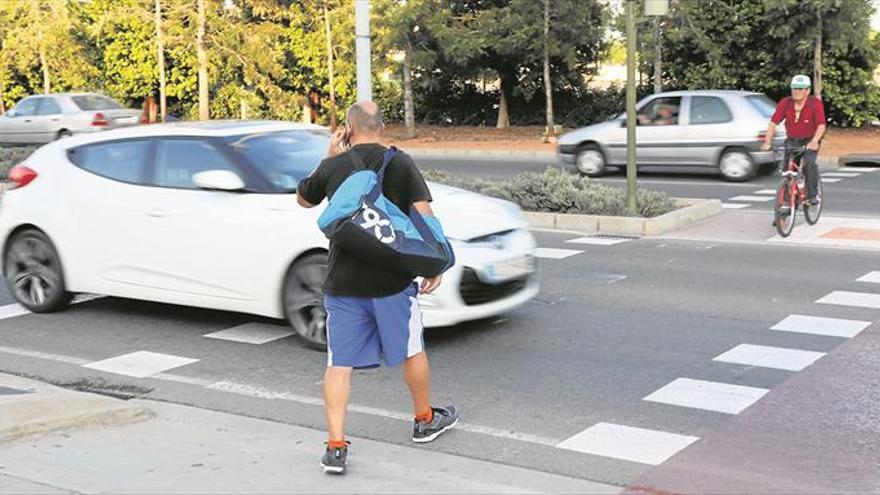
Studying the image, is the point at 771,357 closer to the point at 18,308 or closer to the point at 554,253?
the point at 554,253

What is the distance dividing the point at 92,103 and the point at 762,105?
57.9ft

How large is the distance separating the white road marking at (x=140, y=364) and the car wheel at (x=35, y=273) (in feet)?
5.36

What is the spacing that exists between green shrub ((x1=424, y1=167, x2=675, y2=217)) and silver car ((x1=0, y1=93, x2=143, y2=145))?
16013 mm

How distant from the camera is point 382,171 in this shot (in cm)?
498

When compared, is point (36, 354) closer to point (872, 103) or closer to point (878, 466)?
point (878, 466)

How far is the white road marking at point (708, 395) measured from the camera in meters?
6.16

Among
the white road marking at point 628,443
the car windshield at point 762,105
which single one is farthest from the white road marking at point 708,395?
the car windshield at point 762,105

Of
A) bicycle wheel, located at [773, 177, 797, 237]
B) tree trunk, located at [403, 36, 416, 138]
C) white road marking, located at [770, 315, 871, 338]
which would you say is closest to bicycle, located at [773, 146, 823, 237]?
bicycle wheel, located at [773, 177, 797, 237]

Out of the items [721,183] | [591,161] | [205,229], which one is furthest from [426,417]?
[591,161]

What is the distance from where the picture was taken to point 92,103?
94.3ft

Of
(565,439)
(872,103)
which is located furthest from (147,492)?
(872,103)

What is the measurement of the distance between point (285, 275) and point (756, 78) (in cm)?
2555

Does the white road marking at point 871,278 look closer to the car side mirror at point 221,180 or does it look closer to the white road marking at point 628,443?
the white road marking at point 628,443

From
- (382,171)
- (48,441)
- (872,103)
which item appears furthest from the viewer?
(872,103)
